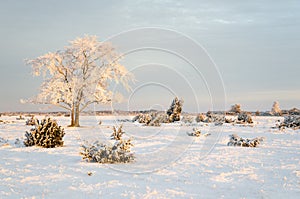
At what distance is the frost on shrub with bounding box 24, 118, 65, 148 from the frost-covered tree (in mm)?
15611

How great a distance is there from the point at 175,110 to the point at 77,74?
1430cm

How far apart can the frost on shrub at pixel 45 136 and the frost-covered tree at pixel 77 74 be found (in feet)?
51.2

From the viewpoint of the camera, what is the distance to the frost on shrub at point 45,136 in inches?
545

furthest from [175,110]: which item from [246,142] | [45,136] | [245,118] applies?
[45,136]

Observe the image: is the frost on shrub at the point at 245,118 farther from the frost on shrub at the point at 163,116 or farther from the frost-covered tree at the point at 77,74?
the frost-covered tree at the point at 77,74

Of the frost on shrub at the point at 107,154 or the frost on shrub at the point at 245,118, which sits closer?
the frost on shrub at the point at 107,154

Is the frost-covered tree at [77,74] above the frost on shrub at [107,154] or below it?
above

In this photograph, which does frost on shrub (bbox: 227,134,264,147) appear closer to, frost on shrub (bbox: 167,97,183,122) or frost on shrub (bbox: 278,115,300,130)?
frost on shrub (bbox: 278,115,300,130)

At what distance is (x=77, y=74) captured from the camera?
30.8m

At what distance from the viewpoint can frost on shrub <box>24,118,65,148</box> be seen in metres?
13.9

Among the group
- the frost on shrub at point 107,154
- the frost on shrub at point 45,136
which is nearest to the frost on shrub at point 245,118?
the frost on shrub at point 45,136

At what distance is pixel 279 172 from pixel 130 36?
23.9 ft

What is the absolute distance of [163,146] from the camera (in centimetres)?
1487

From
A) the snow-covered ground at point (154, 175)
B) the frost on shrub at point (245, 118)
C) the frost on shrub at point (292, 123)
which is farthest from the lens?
the frost on shrub at point (245, 118)
